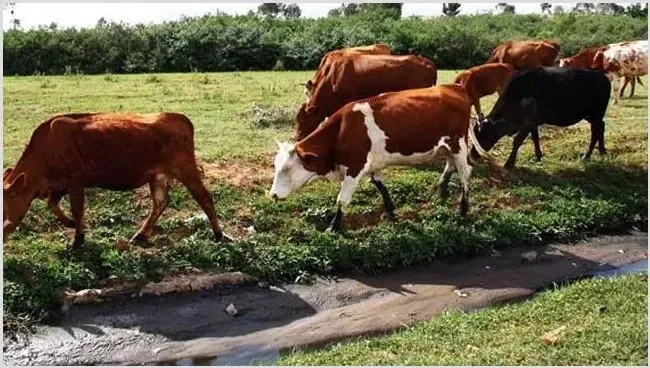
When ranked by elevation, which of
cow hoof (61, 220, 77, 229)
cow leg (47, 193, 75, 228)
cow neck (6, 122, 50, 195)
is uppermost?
cow neck (6, 122, 50, 195)

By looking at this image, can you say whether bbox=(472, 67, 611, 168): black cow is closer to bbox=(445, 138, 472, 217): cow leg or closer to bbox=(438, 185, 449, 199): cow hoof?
bbox=(438, 185, 449, 199): cow hoof

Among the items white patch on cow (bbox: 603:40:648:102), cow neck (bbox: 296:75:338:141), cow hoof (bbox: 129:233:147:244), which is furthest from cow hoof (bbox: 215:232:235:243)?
white patch on cow (bbox: 603:40:648:102)

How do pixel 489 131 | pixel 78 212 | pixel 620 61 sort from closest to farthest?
pixel 78 212, pixel 489 131, pixel 620 61

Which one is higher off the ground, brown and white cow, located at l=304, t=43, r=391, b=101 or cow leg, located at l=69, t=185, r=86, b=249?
brown and white cow, located at l=304, t=43, r=391, b=101

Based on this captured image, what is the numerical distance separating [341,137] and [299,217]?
1.18 metres

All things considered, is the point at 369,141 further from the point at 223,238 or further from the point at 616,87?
the point at 616,87

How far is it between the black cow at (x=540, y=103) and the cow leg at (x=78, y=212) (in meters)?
5.85

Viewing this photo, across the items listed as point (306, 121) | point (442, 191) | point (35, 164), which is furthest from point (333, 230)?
point (35, 164)

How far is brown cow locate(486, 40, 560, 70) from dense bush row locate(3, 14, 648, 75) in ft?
35.3

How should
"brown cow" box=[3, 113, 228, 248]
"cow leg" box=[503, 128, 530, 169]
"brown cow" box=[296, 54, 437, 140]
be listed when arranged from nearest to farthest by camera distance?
"brown cow" box=[3, 113, 228, 248] < "brown cow" box=[296, 54, 437, 140] < "cow leg" box=[503, 128, 530, 169]

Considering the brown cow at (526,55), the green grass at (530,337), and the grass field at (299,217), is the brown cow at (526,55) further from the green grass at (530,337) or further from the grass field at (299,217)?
the green grass at (530,337)

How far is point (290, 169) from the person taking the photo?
33.1 ft

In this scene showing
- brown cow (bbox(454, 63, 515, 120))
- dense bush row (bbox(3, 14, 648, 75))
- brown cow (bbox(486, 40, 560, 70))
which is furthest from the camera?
dense bush row (bbox(3, 14, 648, 75))

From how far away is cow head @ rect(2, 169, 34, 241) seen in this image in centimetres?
895
